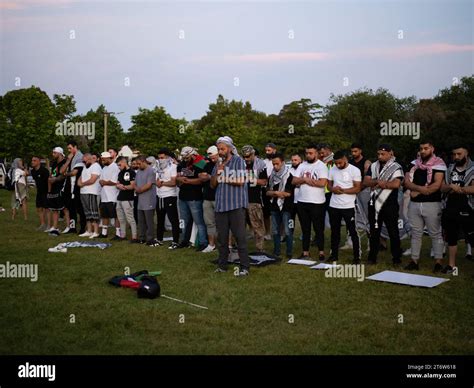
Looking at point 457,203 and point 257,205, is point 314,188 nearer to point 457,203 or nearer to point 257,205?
point 257,205

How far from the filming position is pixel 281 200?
10.5 meters

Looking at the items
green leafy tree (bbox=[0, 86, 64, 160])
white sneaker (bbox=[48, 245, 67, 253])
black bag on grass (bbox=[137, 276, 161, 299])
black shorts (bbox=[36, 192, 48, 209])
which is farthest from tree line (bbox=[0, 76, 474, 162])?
black bag on grass (bbox=[137, 276, 161, 299])

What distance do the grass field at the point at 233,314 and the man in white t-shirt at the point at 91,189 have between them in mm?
3761

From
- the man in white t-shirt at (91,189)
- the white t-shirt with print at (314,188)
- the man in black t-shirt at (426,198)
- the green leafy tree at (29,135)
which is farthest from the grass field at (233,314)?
the green leafy tree at (29,135)

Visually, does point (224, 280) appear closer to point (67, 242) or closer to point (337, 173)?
point (337, 173)

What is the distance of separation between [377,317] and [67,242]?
818 cm

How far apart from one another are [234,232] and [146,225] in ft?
13.2

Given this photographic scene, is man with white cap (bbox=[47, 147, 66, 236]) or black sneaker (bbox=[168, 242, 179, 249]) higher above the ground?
man with white cap (bbox=[47, 147, 66, 236])

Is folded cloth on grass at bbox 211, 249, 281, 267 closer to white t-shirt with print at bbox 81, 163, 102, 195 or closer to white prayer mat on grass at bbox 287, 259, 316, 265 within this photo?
white prayer mat on grass at bbox 287, 259, 316, 265

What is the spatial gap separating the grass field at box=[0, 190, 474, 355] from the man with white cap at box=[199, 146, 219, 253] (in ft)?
5.83

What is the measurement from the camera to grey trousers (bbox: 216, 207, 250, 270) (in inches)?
352

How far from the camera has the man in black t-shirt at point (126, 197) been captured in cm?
1258

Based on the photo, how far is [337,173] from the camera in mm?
9945

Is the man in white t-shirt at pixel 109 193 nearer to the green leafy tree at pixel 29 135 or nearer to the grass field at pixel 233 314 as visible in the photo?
the grass field at pixel 233 314
